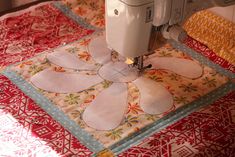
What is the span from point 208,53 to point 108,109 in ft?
1.45

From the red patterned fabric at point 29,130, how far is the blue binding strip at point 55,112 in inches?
0.5

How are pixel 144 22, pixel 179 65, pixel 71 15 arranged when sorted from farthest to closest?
pixel 71 15 → pixel 179 65 → pixel 144 22

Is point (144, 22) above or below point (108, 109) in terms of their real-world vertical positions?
above

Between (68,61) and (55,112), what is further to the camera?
(68,61)

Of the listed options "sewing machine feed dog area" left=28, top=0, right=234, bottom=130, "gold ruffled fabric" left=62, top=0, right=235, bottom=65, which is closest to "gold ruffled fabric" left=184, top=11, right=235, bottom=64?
"gold ruffled fabric" left=62, top=0, right=235, bottom=65

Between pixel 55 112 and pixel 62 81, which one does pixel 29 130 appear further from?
pixel 62 81

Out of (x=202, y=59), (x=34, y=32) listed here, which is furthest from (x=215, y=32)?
(x=34, y=32)

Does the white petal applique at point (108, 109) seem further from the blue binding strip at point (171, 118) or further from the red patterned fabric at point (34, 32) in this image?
the red patterned fabric at point (34, 32)

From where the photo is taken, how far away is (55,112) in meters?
1.31

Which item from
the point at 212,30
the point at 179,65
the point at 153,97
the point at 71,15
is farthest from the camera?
the point at 71,15

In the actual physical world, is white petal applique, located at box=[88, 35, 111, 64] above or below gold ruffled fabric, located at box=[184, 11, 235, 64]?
below

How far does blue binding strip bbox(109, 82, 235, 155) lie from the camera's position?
121cm

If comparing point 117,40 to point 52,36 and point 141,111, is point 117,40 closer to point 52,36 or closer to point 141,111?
point 141,111

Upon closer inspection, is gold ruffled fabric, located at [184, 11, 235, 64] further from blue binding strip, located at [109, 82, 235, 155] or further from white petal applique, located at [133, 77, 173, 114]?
white petal applique, located at [133, 77, 173, 114]
